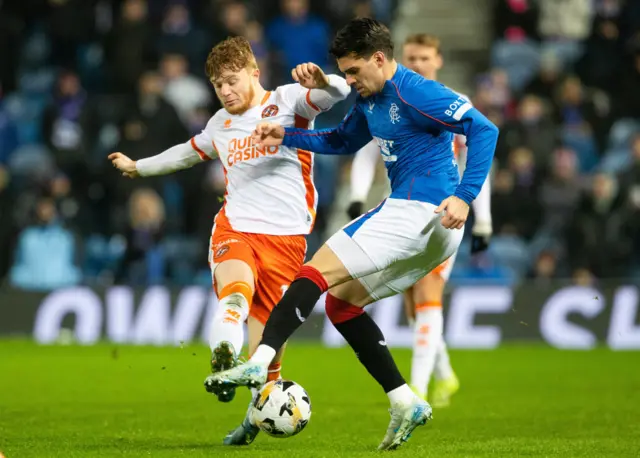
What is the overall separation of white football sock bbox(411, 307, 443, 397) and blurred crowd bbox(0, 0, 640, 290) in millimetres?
6882

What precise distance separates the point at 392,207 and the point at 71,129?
12233mm

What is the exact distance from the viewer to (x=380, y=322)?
16.0 metres

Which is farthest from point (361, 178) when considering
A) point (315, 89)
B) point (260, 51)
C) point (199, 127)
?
point (260, 51)

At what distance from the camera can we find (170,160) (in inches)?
321

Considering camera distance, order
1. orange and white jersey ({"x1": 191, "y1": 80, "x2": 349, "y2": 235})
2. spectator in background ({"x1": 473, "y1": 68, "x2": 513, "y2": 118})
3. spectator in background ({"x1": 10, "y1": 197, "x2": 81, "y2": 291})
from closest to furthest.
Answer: orange and white jersey ({"x1": 191, "y1": 80, "x2": 349, "y2": 235}) < spectator in background ({"x1": 10, "y1": 197, "x2": 81, "y2": 291}) < spectator in background ({"x1": 473, "y1": 68, "x2": 513, "y2": 118})

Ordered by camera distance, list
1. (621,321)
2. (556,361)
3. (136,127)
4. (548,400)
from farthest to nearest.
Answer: (136,127) → (621,321) → (556,361) → (548,400)

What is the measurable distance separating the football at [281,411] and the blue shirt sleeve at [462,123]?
143cm

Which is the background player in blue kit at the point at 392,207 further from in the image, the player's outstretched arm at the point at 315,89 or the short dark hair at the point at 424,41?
the short dark hair at the point at 424,41

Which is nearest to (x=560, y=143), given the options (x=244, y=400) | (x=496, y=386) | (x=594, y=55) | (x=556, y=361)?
(x=594, y=55)

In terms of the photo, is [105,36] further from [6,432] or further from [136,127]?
[6,432]

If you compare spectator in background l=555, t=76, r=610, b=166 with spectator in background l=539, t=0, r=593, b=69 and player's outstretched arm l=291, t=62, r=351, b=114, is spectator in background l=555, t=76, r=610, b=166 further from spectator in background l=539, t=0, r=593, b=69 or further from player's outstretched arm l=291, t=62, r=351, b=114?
player's outstretched arm l=291, t=62, r=351, b=114

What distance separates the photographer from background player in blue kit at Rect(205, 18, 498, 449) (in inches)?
267

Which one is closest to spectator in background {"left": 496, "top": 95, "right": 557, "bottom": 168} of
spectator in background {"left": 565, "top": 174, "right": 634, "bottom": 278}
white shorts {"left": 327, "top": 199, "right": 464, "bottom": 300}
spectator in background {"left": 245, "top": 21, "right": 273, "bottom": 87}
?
spectator in background {"left": 565, "top": 174, "right": 634, "bottom": 278}

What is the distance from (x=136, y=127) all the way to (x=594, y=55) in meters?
6.90
